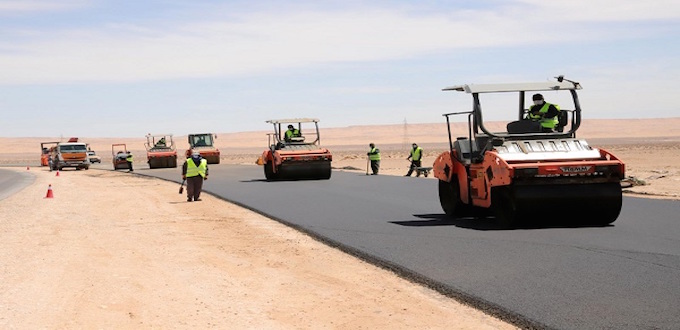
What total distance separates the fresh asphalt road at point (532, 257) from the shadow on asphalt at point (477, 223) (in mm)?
33

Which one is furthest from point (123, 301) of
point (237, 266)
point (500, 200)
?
point (500, 200)

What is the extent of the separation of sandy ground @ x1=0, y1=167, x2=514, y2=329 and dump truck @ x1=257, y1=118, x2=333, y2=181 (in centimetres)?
1387

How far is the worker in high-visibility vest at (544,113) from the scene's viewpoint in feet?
49.1

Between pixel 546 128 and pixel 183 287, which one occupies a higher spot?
pixel 546 128

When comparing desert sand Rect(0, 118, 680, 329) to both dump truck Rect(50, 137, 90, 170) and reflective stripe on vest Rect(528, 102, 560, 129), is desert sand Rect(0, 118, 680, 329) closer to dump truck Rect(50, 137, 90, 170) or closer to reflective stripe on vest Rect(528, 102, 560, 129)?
reflective stripe on vest Rect(528, 102, 560, 129)

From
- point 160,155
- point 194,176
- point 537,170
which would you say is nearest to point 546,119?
point 537,170

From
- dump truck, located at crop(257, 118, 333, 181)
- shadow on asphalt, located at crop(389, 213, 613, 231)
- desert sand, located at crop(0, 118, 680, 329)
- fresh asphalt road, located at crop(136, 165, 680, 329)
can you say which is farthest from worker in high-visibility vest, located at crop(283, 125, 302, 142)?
shadow on asphalt, located at crop(389, 213, 613, 231)

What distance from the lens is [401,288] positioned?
951cm

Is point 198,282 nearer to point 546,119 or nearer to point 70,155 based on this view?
point 546,119

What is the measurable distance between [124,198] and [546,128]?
565 inches

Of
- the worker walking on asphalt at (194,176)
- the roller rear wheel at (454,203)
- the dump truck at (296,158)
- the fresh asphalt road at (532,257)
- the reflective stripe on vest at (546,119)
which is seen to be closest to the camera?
the fresh asphalt road at (532,257)

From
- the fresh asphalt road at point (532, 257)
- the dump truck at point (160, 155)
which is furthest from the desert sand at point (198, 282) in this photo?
the dump truck at point (160, 155)

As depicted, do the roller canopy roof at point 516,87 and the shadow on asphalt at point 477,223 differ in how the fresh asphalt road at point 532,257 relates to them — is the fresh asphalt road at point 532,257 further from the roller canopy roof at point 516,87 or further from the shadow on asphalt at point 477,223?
the roller canopy roof at point 516,87

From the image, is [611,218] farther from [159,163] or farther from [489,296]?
[159,163]
